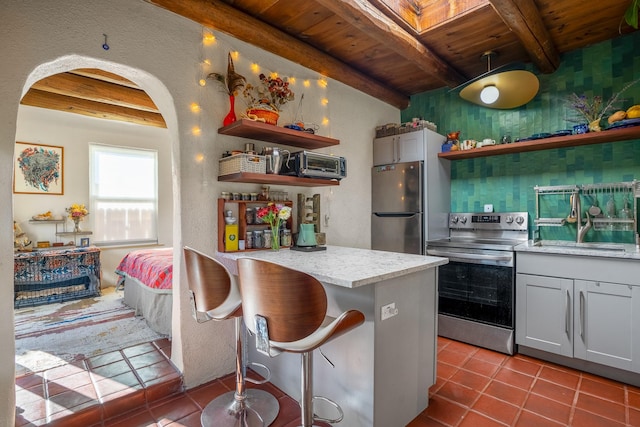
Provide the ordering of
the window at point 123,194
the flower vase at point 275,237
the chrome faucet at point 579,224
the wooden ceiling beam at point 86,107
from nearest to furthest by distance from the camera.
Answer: the flower vase at point 275,237 < the chrome faucet at point 579,224 < the wooden ceiling beam at point 86,107 < the window at point 123,194

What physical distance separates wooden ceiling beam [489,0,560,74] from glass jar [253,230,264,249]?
2291 millimetres

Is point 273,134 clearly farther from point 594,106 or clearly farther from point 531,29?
point 594,106

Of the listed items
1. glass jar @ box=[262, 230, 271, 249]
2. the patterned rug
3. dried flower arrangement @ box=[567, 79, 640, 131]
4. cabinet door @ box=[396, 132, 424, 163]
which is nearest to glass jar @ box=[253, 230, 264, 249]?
glass jar @ box=[262, 230, 271, 249]

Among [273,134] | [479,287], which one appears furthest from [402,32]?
[479,287]

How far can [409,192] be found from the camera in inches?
135

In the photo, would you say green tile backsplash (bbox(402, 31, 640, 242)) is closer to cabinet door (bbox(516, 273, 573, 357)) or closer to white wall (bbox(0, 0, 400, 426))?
Answer: cabinet door (bbox(516, 273, 573, 357))

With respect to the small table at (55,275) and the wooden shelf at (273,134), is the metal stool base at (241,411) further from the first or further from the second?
the small table at (55,275)

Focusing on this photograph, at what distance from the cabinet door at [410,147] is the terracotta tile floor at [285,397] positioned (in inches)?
82.0

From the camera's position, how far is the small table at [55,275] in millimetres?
3828

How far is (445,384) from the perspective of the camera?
2.23m

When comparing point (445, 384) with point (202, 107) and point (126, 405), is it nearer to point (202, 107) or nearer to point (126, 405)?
point (126, 405)

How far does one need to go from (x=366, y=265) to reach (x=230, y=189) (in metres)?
1.30

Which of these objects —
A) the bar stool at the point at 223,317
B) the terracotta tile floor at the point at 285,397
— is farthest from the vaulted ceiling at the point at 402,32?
the terracotta tile floor at the point at 285,397

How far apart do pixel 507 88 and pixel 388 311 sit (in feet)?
8.66
